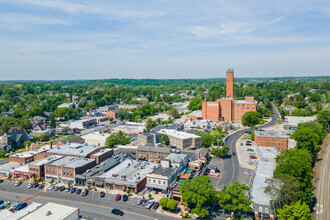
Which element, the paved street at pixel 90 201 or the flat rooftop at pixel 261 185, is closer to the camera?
the flat rooftop at pixel 261 185

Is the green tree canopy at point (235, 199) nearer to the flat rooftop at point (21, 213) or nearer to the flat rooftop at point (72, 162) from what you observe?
the flat rooftop at point (21, 213)

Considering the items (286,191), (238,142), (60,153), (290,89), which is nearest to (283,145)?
(238,142)

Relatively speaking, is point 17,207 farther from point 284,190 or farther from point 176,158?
point 284,190

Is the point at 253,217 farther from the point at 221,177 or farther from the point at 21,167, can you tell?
the point at 21,167

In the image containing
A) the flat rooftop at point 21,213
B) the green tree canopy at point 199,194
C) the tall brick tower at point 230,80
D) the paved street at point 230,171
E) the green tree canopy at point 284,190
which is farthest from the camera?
the tall brick tower at point 230,80

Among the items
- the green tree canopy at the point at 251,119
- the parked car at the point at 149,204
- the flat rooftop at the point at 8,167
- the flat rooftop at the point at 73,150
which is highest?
the green tree canopy at the point at 251,119

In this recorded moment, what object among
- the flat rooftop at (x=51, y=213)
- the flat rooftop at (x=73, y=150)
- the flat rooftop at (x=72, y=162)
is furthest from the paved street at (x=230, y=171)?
the flat rooftop at (x=73, y=150)

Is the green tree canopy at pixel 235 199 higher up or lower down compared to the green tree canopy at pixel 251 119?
lower down

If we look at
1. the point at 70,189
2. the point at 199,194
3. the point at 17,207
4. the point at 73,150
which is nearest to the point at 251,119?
the point at 199,194
